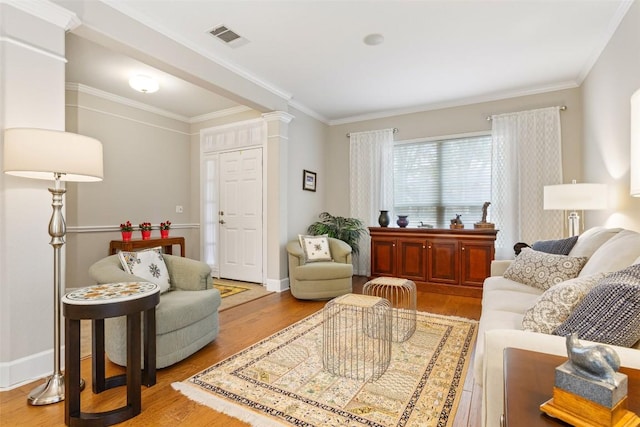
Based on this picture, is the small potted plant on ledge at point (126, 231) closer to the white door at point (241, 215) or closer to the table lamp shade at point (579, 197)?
the white door at point (241, 215)

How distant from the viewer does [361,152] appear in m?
5.40

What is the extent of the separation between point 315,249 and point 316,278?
1.74 feet

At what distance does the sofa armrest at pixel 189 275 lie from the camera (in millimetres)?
2713

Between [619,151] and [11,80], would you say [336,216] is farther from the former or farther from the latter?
[11,80]

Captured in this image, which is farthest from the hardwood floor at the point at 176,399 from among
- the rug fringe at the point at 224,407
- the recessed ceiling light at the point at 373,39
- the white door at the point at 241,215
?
the recessed ceiling light at the point at 373,39

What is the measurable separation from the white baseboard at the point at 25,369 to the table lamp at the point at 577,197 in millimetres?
4451

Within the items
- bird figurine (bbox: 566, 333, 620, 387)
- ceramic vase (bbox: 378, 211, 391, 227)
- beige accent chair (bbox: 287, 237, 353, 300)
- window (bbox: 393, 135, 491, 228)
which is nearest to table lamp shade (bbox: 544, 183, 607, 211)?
window (bbox: 393, 135, 491, 228)

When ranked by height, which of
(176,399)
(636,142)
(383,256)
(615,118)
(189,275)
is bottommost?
(176,399)

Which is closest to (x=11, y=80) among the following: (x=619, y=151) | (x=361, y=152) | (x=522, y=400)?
(x=522, y=400)

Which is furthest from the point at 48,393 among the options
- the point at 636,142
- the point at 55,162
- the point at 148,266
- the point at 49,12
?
the point at 636,142

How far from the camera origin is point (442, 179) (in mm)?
4855

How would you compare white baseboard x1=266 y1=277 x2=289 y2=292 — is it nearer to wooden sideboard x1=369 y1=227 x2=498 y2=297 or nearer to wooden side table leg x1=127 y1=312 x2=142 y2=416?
wooden sideboard x1=369 y1=227 x2=498 y2=297

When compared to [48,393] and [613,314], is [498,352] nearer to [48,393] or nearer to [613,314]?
[613,314]

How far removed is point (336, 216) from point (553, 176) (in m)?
3.12
